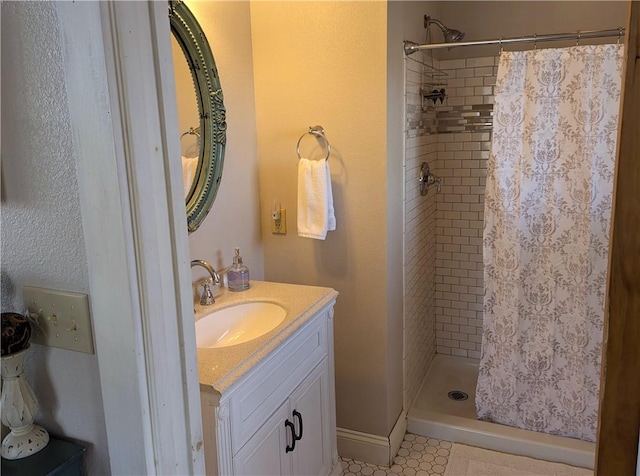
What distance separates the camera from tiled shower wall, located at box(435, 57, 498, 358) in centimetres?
303

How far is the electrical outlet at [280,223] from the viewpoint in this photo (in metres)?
2.40

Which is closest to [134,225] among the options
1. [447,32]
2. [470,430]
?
[470,430]

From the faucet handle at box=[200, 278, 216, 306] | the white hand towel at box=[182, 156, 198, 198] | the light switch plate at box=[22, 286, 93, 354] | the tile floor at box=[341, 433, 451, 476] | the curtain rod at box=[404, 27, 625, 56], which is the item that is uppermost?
the curtain rod at box=[404, 27, 625, 56]

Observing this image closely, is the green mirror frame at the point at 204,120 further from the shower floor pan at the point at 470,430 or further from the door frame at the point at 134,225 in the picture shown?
the shower floor pan at the point at 470,430

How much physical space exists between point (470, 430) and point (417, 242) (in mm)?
938

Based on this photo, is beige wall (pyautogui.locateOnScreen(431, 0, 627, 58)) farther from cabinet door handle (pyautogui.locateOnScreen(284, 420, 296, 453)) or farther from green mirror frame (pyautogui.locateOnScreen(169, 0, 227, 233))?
cabinet door handle (pyautogui.locateOnScreen(284, 420, 296, 453))

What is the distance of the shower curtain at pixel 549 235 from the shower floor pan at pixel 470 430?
0.35 feet

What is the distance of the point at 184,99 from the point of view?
1.87m

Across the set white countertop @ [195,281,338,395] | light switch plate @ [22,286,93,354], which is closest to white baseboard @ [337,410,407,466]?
white countertop @ [195,281,338,395]

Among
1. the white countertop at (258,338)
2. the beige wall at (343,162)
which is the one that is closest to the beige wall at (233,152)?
the beige wall at (343,162)

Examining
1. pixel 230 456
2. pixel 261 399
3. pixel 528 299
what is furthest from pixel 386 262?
pixel 230 456

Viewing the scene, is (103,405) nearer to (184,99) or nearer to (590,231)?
(184,99)

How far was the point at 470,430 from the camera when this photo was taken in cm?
254

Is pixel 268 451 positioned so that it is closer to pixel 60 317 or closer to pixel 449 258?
pixel 60 317
